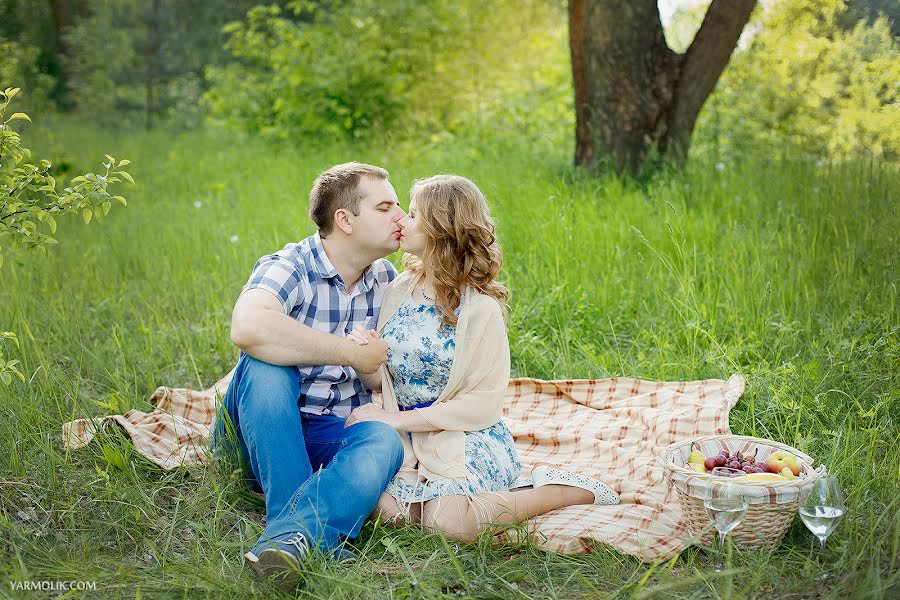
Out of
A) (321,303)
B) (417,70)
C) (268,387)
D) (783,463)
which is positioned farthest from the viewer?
(417,70)

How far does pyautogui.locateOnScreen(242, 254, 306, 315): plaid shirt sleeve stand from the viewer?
3.16 metres

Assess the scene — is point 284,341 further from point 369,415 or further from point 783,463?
point 783,463

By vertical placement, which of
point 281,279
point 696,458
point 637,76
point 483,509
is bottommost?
point 483,509

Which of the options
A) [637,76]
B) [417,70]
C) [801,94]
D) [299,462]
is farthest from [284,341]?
[417,70]

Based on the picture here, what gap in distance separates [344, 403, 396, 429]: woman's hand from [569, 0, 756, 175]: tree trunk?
415 cm

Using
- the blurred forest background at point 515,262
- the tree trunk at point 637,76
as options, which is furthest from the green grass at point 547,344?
the tree trunk at point 637,76

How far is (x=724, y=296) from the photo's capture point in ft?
15.5

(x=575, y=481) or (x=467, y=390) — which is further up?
(x=467, y=390)

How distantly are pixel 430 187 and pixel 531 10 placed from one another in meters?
11.4

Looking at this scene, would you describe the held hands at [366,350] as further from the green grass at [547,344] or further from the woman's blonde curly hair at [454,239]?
the green grass at [547,344]

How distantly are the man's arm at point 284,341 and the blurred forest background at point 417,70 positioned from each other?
4575mm

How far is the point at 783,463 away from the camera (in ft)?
9.25

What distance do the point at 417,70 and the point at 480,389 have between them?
9.49 meters

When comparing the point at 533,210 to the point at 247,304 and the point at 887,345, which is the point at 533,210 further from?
the point at 247,304
